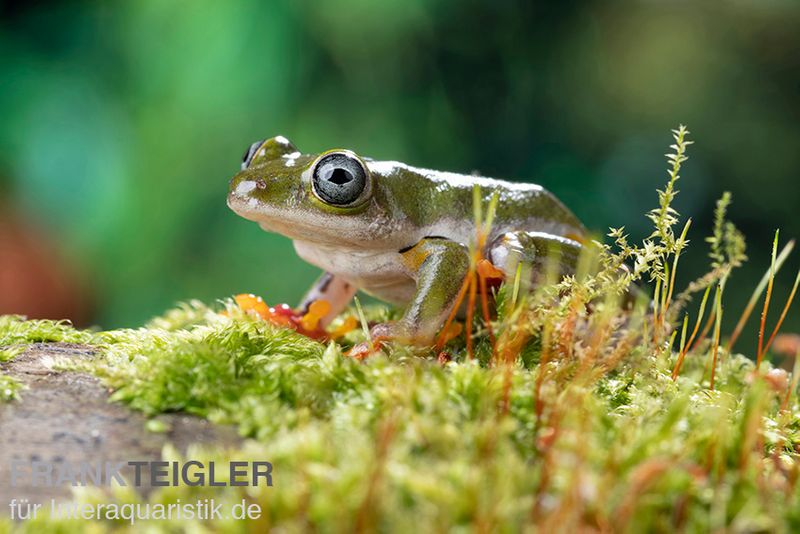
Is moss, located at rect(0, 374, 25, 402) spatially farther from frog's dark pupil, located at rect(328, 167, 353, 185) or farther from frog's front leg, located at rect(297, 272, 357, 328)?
frog's front leg, located at rect(297, 272, 357, 328)

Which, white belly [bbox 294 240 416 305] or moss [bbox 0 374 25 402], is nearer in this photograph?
moss [bbox 0 374 25 402]

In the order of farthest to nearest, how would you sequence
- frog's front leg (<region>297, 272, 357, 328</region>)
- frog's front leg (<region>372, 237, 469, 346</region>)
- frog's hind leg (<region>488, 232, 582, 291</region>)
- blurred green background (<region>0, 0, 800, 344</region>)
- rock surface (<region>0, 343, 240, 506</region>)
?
blurred green background (<region>0, 0, 800, 344</region>) < frog's front leg (<region>297, 272, 357, 328</region>) < frog's hind leg (<region>488, 232, 582, 291</region>) < frog's front leg (<region>372, 237, 469, 346</region>) < rock surface (<region>0, 343, 240, 506</region>)

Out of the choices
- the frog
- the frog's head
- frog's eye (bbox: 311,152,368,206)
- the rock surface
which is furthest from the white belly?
the rock surface

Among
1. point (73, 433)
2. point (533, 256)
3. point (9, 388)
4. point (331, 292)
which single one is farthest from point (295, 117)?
point (73, 433)

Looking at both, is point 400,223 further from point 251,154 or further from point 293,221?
point 251,154

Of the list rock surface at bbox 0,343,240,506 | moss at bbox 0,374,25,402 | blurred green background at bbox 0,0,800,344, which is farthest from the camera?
blurred green background at bbox 0,0,800,344

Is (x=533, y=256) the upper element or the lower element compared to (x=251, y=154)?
lower
